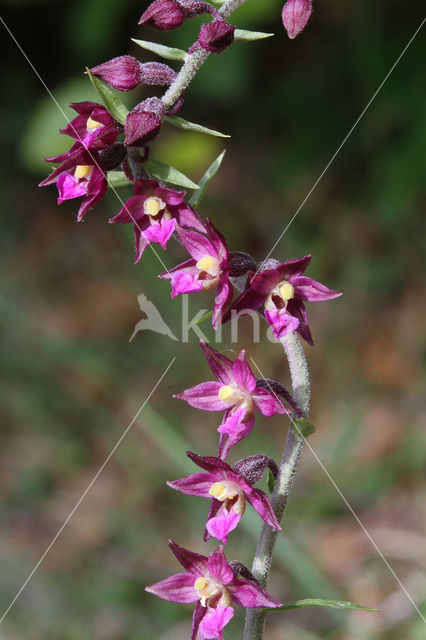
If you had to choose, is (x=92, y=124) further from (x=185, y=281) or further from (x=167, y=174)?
(x=185, y=281)

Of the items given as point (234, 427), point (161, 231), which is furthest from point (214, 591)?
point (161, 231)

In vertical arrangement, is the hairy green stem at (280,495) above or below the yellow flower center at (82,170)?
below

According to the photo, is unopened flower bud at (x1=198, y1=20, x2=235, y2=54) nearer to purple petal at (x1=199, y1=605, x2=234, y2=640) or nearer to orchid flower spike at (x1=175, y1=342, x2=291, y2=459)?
orchid flower spike at (x1=175, y1=342, x2=291, y2=459)

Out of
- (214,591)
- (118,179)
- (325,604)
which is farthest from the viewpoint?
(118,179)

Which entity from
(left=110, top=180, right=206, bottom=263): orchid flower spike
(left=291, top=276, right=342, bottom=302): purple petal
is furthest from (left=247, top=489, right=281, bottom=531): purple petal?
(left=110, top=180, right=206, bottom=263): orchid flower spike

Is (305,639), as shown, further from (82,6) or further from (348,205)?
(82,6)

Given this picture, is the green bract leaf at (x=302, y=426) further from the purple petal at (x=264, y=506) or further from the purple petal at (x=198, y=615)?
the purple petal at (x=198, y=615)

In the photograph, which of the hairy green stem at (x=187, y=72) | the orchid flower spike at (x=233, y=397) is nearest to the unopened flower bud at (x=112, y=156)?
the hairy green stem at (x=187, y=72)
